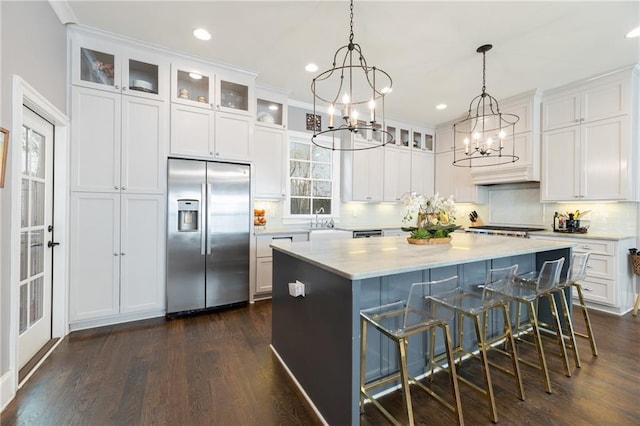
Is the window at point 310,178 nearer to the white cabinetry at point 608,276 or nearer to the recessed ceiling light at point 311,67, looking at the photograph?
the recessed ceiling light at point 311,67

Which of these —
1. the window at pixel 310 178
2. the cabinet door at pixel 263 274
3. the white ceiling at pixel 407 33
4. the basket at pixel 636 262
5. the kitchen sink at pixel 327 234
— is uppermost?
the white ceiling at pixel 407 33

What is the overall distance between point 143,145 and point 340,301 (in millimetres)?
2828

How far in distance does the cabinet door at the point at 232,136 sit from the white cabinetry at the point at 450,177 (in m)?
3.81

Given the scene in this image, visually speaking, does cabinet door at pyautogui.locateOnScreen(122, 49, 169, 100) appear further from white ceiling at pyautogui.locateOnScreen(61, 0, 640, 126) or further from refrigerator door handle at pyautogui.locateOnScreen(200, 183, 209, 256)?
refrigerator door handle at pyautogui.locateOnScreen(200, 183, 209, 256)

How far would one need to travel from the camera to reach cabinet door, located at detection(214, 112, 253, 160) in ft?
11.6

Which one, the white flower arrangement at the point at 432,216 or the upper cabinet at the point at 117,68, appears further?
the upper cabinet at the point at 117,68

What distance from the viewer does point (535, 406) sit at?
187 cm

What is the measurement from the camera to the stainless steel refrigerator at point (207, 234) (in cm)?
327

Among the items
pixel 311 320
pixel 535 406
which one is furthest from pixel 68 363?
pixel 535 406

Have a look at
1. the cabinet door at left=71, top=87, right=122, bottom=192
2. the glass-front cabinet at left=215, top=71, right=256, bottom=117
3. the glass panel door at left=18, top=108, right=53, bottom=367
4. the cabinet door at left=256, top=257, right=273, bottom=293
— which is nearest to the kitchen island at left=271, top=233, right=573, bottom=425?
the cabinet door at left=256, top=257, right=273, bottom=293

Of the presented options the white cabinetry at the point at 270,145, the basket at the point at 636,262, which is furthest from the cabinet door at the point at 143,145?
the basket at the point at 636,262

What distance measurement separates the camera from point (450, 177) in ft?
19.0

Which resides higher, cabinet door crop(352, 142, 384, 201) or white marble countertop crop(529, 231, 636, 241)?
cabinet door crop(352, 142, 384, 201)

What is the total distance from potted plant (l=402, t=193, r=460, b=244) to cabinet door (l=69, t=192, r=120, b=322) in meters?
2.99
